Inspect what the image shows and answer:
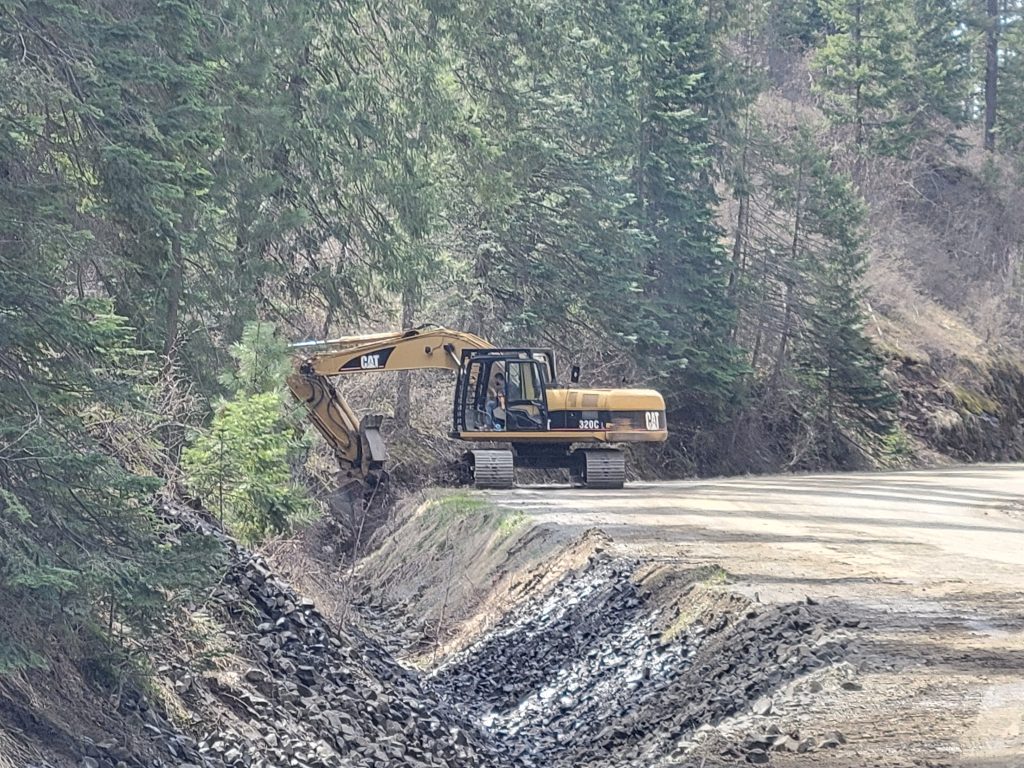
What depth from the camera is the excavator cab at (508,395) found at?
24453 mm

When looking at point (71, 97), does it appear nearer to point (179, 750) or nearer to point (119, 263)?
point (119, 263)

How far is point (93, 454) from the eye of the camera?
348 inches

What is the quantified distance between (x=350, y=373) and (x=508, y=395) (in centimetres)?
301

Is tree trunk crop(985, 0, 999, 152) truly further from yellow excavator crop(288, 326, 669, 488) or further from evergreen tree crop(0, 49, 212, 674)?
evergreen tree crop(0, 49, 212, 674)

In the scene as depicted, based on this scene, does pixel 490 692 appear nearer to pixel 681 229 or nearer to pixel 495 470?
pixel 495 470

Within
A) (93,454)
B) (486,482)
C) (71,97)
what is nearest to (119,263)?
(71,97)

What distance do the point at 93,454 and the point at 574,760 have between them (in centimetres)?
480

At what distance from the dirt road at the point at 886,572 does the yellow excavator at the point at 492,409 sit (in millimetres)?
822

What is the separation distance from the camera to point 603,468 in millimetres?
25484

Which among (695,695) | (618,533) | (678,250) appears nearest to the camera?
(695,695)

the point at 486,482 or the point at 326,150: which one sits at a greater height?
the point at 326,150

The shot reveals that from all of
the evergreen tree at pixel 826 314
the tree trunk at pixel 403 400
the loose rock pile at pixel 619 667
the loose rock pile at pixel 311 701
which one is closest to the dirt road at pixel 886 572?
the loose rock pile at pixel 619 667

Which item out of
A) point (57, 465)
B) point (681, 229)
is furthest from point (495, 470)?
point (57, 465)

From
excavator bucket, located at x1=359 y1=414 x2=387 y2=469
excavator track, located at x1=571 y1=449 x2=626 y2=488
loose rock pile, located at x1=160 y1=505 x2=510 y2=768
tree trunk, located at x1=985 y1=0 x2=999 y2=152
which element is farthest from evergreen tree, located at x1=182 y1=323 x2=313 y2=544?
tree trunk, located at x1=985 y1=0 x2=999 y2=152
